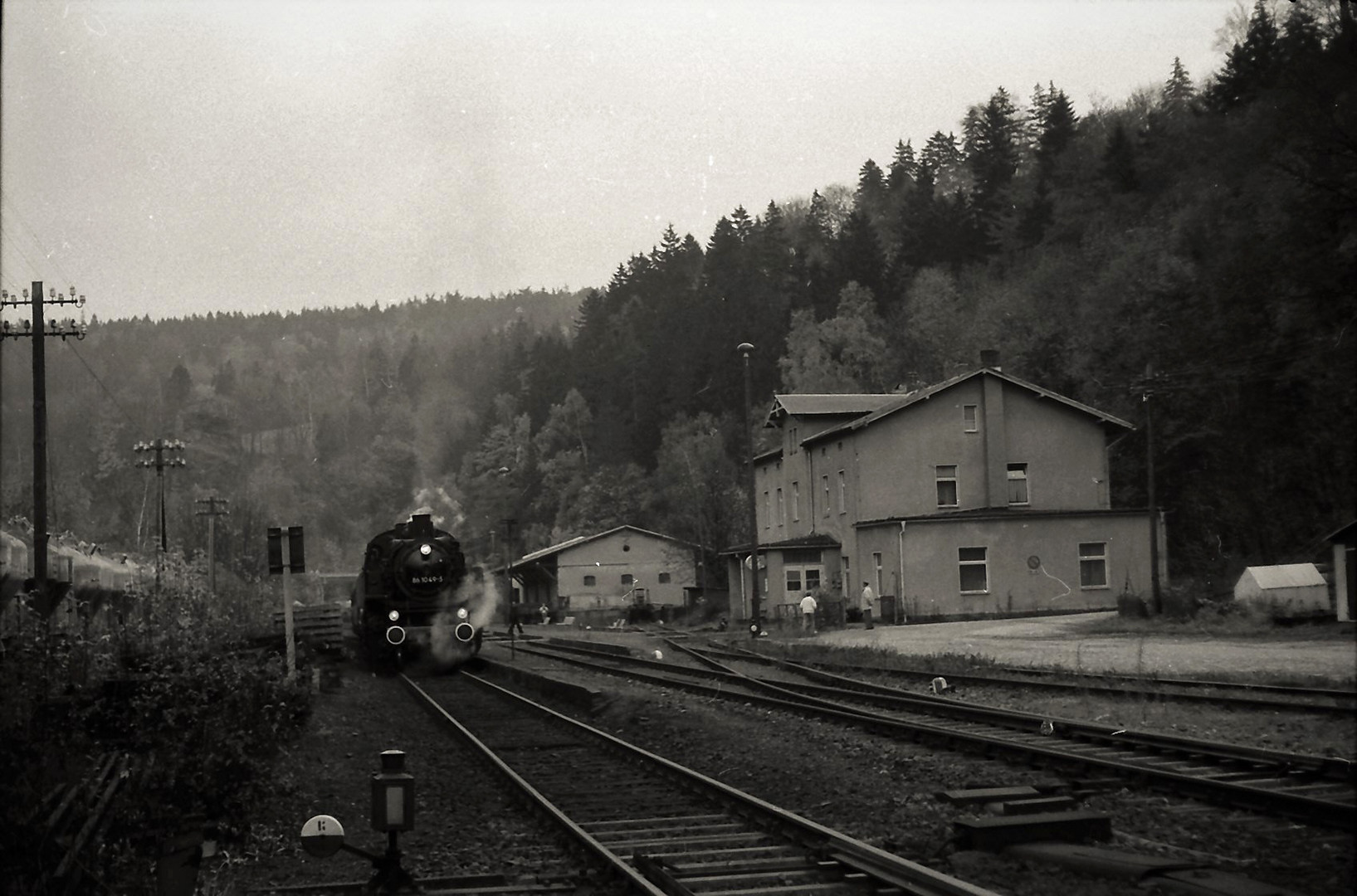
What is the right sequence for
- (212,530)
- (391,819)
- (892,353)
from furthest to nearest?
1. (892,353)
2. (212,530)
3. (391,819)

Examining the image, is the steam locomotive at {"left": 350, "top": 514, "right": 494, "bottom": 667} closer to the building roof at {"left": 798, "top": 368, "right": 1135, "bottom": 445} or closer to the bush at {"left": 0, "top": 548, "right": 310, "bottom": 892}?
the bush at {"left": 0, "top": 548, "right": 310, "bottom": 892}

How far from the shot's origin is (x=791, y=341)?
57.2 m

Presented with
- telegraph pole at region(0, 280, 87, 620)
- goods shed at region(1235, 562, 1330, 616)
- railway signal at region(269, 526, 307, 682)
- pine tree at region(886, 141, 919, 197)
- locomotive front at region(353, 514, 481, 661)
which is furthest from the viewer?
pine tree at region(886, 141, 919, 197)

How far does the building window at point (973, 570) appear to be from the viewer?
35.9 m

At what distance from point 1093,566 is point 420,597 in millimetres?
20659

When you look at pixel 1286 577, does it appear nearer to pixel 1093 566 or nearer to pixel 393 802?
pixel 1093 566

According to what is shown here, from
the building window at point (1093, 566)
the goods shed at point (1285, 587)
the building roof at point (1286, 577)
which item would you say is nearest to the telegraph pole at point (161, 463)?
the building window at point (1093, 566)

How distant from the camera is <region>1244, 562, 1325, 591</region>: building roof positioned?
28142mm

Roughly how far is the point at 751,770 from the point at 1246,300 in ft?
67.1

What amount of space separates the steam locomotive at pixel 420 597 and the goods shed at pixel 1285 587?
1719cm

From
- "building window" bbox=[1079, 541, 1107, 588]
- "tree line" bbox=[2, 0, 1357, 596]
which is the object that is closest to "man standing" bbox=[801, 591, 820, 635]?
"building window" bbox=[1079, 541, 1107, 588]

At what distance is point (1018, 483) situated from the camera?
1558 inches

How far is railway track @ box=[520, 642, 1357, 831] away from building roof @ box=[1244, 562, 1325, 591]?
1399 centimetres

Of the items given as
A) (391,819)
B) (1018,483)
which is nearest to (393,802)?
(391,819)
